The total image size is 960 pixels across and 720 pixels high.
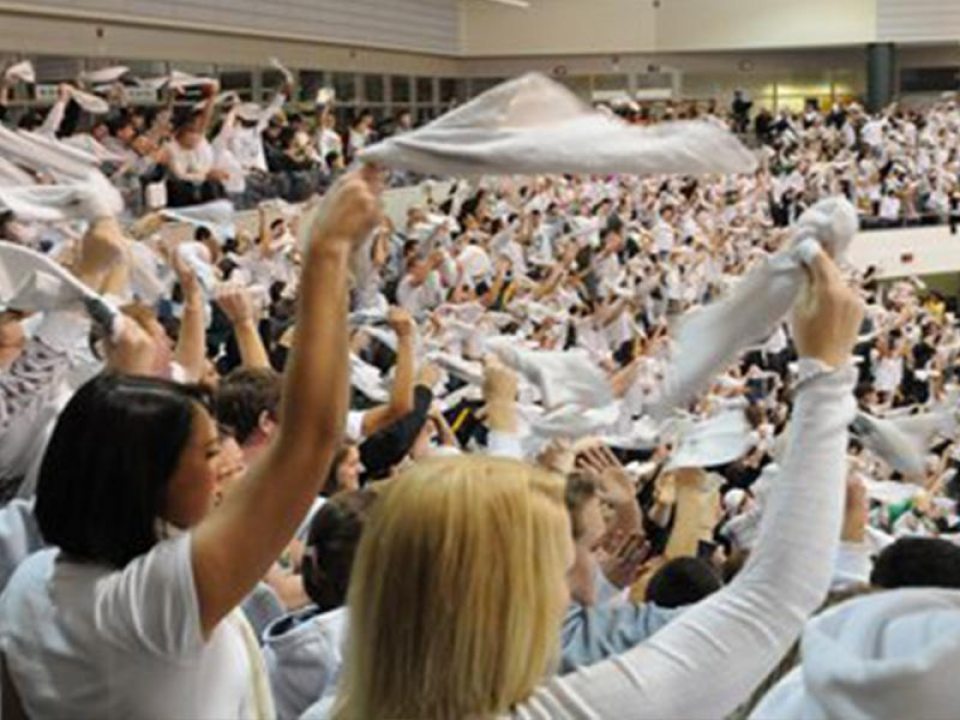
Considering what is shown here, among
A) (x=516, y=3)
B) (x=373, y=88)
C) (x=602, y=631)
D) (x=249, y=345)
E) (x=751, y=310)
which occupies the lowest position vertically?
(x=602, y=631)

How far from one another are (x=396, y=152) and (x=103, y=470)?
1.51 feet

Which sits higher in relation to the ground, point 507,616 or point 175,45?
point 175,45

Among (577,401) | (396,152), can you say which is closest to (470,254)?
(577,401)

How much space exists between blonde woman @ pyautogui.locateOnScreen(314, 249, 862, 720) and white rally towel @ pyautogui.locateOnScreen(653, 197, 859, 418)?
1.16 ft

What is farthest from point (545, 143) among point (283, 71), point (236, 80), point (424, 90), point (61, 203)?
point (424, 90)

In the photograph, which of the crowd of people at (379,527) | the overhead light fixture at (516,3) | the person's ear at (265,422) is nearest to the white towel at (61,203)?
the crowd of people at (379,527)

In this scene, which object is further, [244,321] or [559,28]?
[559,28]

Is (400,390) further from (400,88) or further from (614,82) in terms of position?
(614,82)

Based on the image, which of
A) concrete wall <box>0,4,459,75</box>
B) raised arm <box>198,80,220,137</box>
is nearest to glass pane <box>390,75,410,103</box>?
concrete wall <box>0,4,459,75</box>

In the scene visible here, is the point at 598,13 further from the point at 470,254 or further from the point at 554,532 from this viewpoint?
the point at 554,532

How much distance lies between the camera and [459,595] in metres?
1.40

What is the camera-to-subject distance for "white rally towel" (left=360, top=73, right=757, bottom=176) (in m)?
1.79

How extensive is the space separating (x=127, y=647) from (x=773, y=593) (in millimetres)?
638

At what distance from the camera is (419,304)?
970 centimetres
